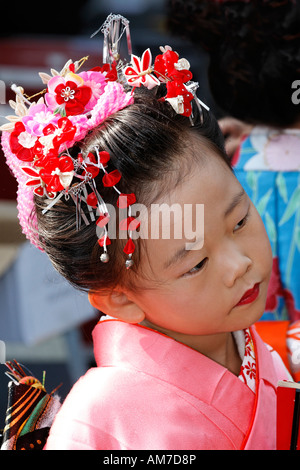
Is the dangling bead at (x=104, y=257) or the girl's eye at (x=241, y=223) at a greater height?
the girl's eye at (x=241, y=223)

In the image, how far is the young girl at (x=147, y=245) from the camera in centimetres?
90

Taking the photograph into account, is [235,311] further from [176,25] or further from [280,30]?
[176,25]

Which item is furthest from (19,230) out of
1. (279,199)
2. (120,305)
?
(279,199)

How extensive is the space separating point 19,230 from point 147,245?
353mm

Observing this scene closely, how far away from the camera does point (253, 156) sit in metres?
1.46

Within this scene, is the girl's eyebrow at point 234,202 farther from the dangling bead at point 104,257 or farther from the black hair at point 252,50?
the black hair at point 252,50

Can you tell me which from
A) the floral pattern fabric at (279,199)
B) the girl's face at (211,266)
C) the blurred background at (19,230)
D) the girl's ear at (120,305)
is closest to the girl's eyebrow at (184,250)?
the girl's face at (211,266)

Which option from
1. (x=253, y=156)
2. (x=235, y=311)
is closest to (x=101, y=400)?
(x=235, y=311)

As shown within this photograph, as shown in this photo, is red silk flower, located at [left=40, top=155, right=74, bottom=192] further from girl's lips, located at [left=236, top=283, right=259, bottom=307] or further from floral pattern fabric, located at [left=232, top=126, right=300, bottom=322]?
floral pattern fabric, located at [left=232, top=126, right=300, bottom=322]

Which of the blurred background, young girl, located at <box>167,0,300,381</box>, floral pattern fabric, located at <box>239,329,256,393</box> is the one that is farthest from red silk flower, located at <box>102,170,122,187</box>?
young girl, located at <box>167,0,300,381</box>

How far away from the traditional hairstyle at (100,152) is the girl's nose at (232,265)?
12 centimetres

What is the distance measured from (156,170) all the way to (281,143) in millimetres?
617

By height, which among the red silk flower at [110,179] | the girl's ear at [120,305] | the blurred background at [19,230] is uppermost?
the red silk flower at [110,179]
